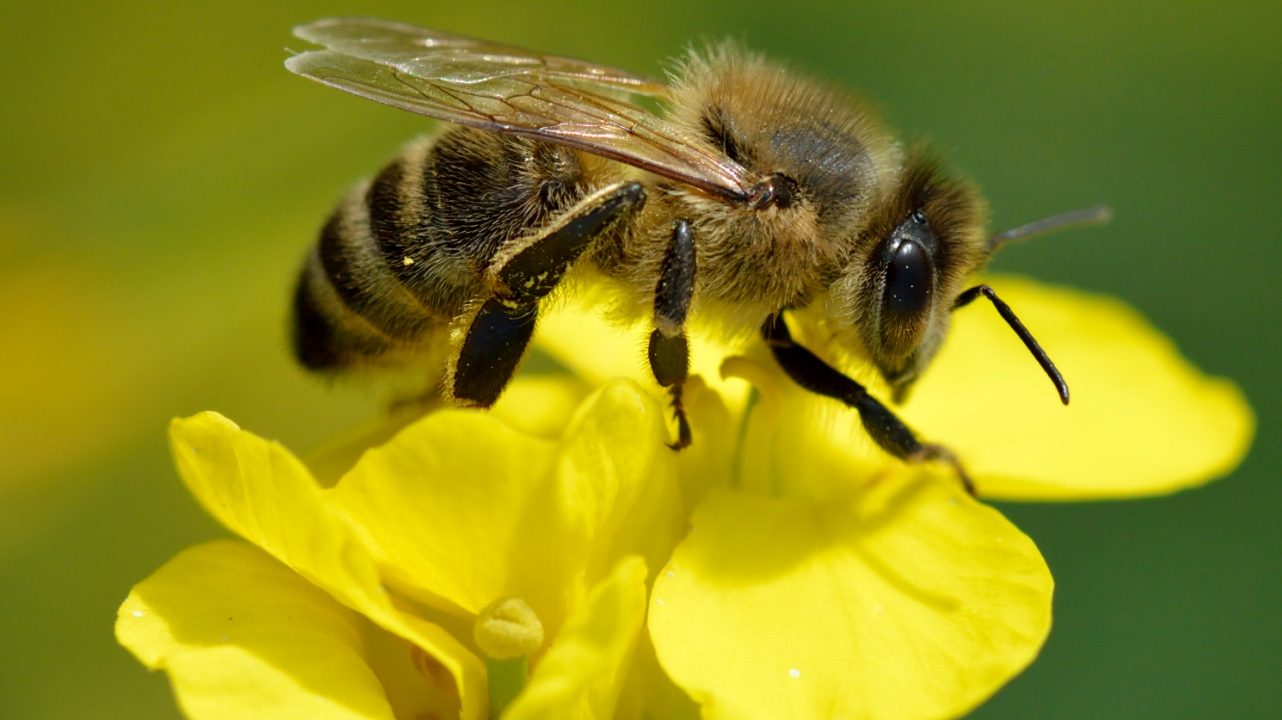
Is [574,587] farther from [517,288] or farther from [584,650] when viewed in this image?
[517,288]

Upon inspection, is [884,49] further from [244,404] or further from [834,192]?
[834,192]

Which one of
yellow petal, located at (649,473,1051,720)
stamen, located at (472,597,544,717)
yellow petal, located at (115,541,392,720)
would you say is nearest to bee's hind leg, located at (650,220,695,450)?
yellow petal, located at (649,473,1051,720)

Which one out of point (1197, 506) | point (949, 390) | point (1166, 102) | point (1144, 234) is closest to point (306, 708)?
point (949, 390)

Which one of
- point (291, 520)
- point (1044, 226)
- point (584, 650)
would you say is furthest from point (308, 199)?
point (584, 650)

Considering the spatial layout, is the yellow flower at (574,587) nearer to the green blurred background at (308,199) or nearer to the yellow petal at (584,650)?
the yellow petal at (584,650)

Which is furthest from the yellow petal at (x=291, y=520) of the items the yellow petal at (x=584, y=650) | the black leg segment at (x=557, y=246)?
the black leg segment at (x=557, y=246)

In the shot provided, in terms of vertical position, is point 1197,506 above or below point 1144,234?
below

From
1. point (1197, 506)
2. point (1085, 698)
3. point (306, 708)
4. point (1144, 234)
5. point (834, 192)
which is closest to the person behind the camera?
point (306, 708)
